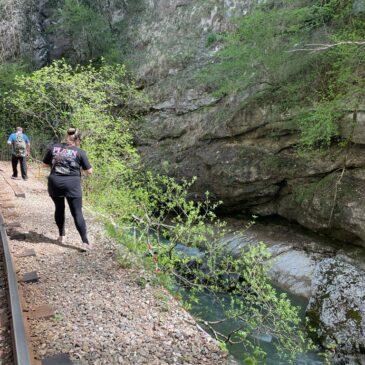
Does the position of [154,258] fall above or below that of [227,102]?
below

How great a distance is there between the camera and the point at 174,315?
14.0ft

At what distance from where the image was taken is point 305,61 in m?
12.0

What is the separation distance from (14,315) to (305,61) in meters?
11.3

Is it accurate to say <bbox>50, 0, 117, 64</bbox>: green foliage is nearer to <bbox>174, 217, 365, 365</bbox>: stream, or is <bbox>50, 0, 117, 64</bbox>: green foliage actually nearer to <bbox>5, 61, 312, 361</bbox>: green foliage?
<bbox>5, 61, 312, 361</bbox>: green foliage

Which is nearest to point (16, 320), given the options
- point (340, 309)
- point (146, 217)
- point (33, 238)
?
point (33, 238)

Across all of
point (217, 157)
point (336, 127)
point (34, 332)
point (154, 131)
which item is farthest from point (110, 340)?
point (154, 131)

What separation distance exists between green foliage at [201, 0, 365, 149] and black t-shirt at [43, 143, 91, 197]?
22.2 feet

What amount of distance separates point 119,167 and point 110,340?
7785mm

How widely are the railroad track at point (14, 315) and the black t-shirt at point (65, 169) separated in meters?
1.03

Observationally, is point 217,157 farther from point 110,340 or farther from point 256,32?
point 110,340

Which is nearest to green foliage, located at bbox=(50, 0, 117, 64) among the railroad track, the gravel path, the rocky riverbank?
the rocky riverbank

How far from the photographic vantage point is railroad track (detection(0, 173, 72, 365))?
→ 3146 millimetres

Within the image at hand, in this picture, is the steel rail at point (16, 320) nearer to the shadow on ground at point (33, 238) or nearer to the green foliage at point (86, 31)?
the shadow on ground at point (33, 238)

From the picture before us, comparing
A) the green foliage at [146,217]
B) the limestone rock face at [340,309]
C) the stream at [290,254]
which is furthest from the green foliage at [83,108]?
the limestone rock face at [340,309]
